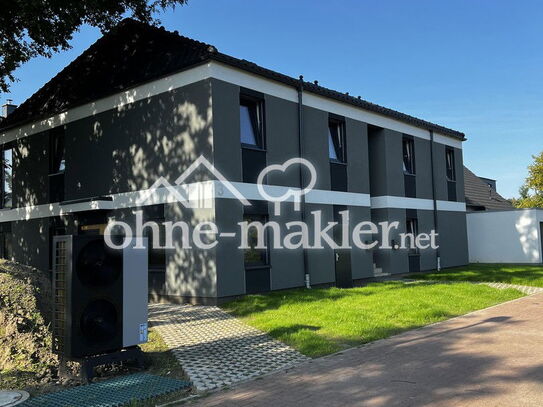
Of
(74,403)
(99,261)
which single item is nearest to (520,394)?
(74,403)

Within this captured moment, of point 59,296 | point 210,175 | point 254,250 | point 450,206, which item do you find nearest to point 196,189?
point 210,175

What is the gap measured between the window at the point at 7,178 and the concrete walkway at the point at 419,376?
55.3ft

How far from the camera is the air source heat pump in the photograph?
5.90 meters

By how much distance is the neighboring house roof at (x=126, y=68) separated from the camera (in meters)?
13.4

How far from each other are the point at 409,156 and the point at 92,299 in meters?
17.2

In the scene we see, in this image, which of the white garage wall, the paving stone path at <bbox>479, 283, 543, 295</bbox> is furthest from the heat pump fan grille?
the white garage wall

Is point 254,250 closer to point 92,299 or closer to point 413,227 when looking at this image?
point 92,299

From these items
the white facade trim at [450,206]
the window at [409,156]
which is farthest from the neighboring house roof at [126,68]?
the white facade trim at [450,206]

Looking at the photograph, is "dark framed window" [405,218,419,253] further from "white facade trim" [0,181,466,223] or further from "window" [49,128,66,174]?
"window" [49,128,66,174]

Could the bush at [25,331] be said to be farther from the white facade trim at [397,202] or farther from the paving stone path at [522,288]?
the white facade trim at [397,202]

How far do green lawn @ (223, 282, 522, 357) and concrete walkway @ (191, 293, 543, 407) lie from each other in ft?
1.93

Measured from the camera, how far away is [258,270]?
1328cm

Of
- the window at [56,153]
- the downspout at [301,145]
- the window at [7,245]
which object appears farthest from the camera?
the window at [7,245]

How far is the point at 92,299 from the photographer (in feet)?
19.9
